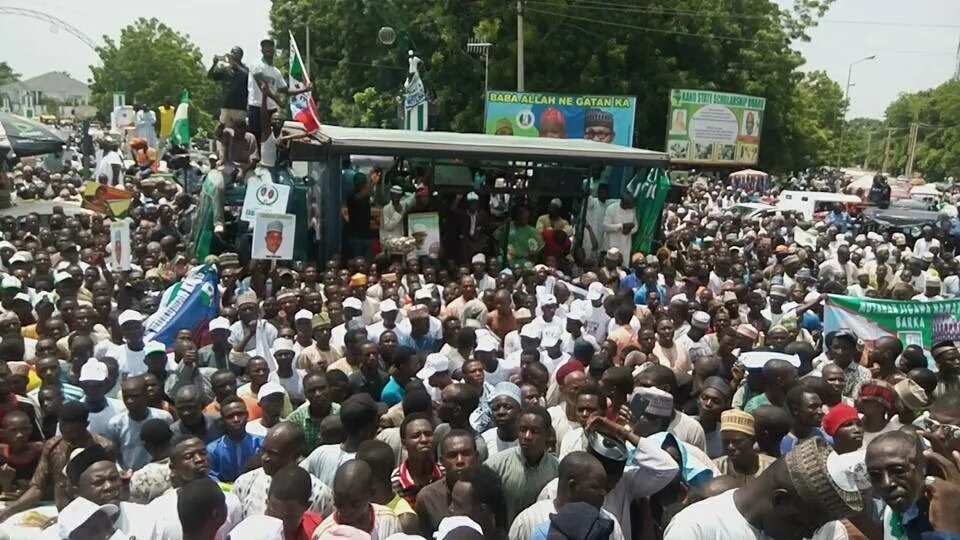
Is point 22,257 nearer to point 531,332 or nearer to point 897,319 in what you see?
point 531,332

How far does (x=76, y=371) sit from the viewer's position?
633 centimetres

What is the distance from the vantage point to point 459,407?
504 cm

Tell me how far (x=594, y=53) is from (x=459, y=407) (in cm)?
2470

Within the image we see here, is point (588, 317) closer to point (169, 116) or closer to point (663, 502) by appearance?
point (663, 502)

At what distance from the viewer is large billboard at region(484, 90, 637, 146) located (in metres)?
25.2

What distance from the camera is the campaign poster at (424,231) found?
1123cm

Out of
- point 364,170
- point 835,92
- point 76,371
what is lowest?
point 76,371

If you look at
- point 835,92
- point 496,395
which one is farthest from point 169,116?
point 835,92

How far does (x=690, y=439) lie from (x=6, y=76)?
428ft

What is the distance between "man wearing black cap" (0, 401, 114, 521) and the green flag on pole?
354 inches

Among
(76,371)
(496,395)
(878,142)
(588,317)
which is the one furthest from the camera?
(878,142)

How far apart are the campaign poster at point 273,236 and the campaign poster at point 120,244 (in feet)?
4.49

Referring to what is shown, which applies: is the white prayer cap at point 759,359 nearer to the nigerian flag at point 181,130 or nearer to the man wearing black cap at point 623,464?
the man wearing black cap at point 623,464

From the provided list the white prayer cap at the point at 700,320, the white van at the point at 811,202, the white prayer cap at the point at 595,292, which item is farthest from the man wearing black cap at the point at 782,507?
the white van at the point at 811,202
